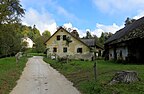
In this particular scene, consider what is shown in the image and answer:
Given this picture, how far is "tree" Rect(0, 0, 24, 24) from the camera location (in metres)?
29.8

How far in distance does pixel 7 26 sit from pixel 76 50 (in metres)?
31.9

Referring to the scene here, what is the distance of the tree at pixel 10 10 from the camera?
29.8 metres

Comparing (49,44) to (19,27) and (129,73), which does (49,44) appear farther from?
(129,73)

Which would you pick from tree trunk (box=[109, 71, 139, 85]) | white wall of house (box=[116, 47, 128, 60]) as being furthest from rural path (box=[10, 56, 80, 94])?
white wall of house (box=[116, 47, 128, 60])

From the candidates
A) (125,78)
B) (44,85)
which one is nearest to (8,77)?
(44,85)

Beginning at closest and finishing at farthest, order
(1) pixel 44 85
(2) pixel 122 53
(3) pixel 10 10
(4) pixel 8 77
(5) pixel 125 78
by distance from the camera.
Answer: (5) pixel 125 78 < (1) pixel 44 85 < (4) pixel 8 77 < (3) pixel 10 10 < (2) pixel 122 53

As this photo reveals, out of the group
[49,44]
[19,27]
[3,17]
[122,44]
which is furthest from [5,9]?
[49,44]

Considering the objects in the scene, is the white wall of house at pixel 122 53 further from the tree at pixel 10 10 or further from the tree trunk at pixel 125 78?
the tree trunk at pixel 125 78

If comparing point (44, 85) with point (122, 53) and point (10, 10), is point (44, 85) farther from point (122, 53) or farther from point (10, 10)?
point (122, 53)

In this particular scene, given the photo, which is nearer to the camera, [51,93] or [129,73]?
[51,93]

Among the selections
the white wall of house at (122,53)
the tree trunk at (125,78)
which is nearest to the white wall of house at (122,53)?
the white wall of house at (122,53)

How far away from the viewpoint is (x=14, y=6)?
111 feet

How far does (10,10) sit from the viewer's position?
33.2 metres

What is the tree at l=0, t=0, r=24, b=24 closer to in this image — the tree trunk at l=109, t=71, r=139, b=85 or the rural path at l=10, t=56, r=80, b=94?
the rural path at l=10, t=56, r=80, b=94
